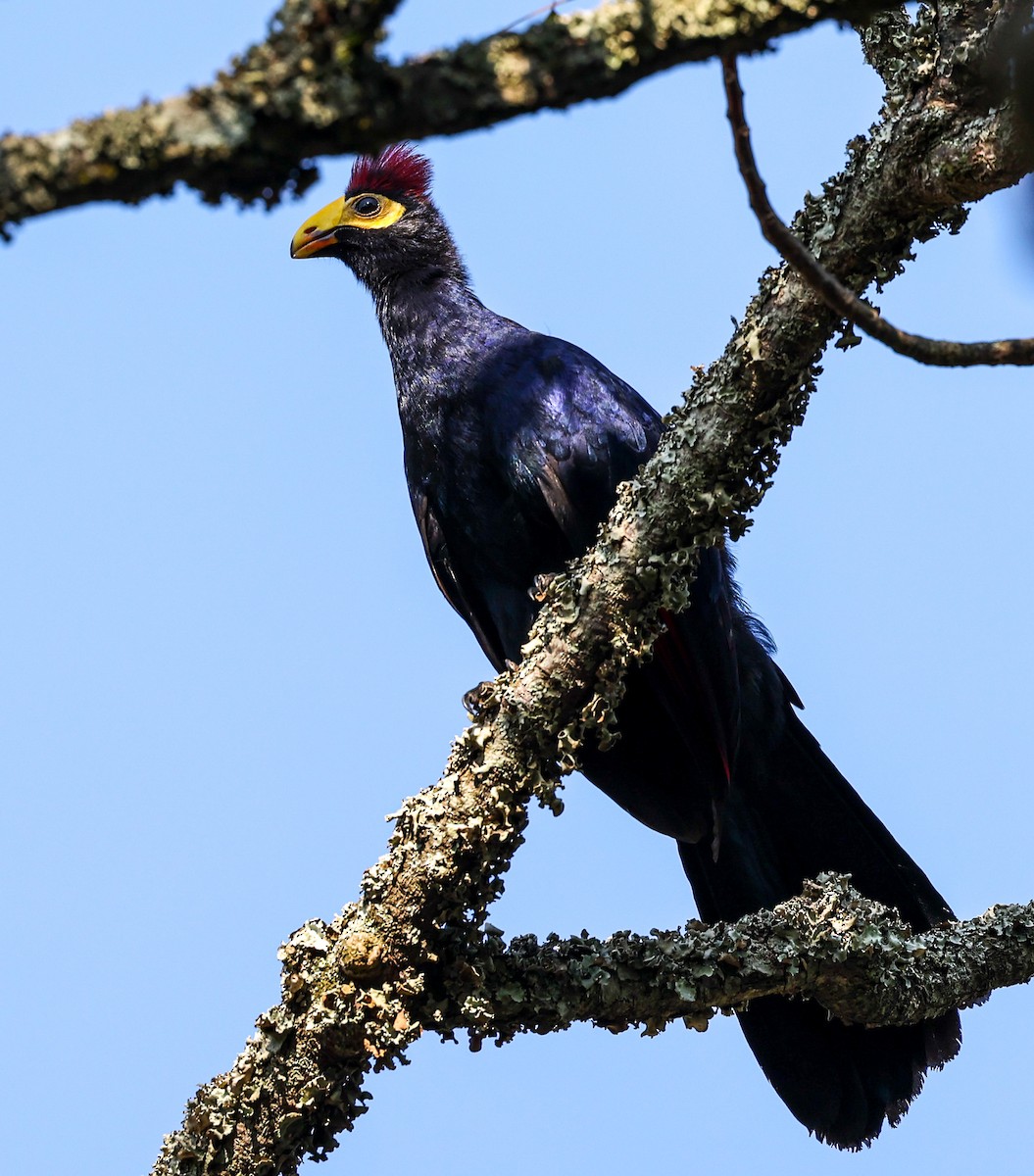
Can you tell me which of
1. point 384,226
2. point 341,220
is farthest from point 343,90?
point 341,220

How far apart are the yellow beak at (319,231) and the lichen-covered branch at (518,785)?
2813mm

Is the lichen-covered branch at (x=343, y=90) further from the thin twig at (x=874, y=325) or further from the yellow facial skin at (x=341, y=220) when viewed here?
the yellow facial skin at (x=341, y=220)

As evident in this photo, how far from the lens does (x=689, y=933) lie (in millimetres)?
3588

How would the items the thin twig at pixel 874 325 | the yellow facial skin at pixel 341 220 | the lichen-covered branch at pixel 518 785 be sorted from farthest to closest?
the yellow facial skin at pixel 341 220 → the lichen-covered branch at pixel 518 785 → the thin twig at pixel 874 325

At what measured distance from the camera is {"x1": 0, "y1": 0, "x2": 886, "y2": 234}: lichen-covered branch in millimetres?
1636

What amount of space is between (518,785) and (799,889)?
1.50m

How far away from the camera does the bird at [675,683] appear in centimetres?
414

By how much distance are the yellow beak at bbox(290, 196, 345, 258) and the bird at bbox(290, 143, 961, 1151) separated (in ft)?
3.19

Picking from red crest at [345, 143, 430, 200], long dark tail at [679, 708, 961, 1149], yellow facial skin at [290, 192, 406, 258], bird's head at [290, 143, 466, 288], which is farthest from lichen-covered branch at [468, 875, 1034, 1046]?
red crest at [345, 143, 430, 200]

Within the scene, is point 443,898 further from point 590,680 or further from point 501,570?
point 501,570

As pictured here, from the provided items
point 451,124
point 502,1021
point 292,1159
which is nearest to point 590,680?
point 502,1021

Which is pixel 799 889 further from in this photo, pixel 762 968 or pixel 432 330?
pixel 432 330

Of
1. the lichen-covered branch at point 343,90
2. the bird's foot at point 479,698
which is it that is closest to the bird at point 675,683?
the bird's foot at point 479,698

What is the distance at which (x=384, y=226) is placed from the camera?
554cm
